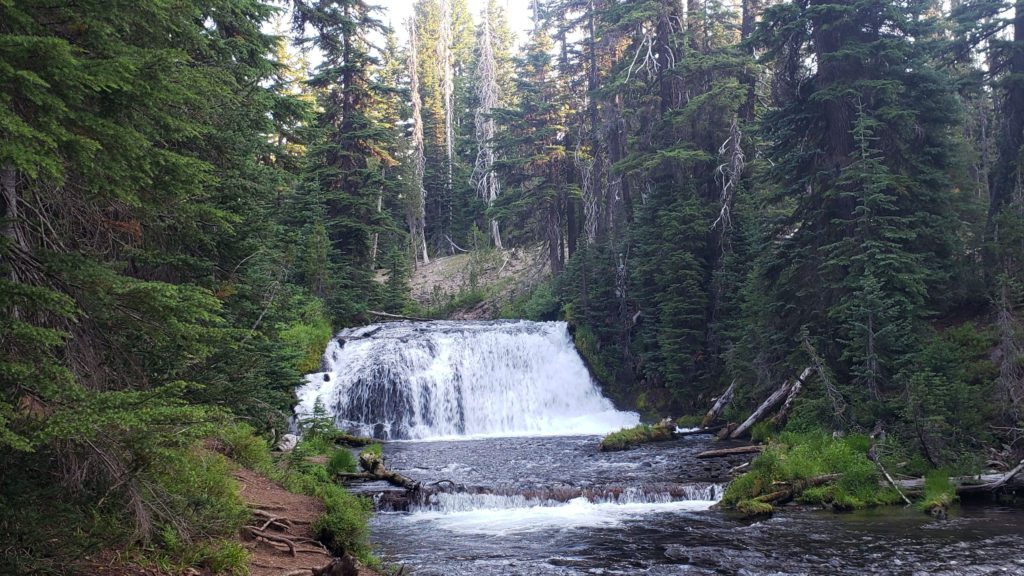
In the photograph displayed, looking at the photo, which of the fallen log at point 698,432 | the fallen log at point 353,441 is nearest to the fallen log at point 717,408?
the fallen log at point 698,432

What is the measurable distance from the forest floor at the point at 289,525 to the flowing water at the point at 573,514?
4.32 feet

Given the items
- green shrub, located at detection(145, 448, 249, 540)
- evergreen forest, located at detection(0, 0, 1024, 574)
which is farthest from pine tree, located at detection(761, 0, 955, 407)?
green shrub, located at detection(145, 448, 249, 540)

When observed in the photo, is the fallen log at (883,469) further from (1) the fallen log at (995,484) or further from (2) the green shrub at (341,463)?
(2) the green shrub at (341,463)

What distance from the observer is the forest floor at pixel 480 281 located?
39375 millimetres

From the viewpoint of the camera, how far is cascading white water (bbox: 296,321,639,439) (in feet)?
76.4

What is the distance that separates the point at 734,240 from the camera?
23.2m

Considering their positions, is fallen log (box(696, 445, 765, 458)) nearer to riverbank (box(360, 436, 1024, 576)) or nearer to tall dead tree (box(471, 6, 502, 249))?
riverbank (box(360, 436, 1024, 576))

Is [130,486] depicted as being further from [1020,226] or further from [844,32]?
[844,32]

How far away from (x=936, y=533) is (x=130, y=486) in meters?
10.6

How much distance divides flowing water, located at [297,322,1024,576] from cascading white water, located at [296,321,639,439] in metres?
0.07

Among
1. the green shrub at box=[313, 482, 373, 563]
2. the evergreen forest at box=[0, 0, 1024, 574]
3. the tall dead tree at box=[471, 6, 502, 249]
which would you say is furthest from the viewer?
the tall dead tree at box=[471, 6, 502, 249]

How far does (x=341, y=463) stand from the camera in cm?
1408

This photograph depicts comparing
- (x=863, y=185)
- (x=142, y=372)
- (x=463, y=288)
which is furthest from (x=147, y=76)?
(x=463, y=288)

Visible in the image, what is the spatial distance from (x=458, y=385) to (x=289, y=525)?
52.8ft
